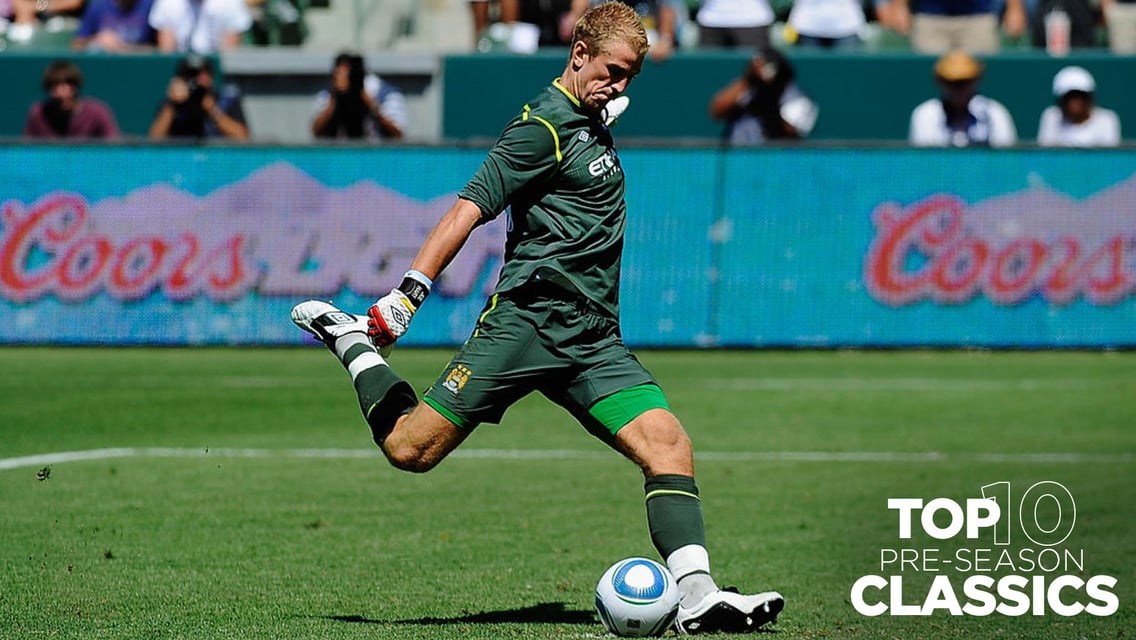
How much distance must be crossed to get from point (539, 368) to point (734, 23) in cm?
1486

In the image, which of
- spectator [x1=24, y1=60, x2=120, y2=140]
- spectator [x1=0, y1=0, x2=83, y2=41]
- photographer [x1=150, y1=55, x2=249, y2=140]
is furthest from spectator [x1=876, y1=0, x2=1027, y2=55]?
spectator [x1=0, y1=0, x2=83, y2=41]

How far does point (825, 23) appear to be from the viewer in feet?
69.2

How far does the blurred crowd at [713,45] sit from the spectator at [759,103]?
14 millimetres

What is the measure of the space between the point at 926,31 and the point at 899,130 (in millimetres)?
1161

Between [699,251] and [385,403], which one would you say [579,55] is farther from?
[699,251]

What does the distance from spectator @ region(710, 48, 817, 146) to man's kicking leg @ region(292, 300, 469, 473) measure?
472 inches

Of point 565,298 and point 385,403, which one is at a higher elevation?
point 565,298

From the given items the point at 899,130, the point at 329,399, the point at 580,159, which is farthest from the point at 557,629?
the point at 899,130

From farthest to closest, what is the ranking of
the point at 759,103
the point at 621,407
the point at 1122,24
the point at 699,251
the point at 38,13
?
1. the point at 38,13
2. the point at 1122,24
3. the point at 759,103
4. the point at 699,251
5. the point at 621,407

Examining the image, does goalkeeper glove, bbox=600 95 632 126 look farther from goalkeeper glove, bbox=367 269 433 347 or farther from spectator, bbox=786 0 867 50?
spectator, bbox=786 0 867 50

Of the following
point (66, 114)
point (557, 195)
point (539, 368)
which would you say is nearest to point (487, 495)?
point (539, 368)

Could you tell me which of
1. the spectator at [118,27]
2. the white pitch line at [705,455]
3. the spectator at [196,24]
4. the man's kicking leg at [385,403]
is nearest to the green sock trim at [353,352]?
the man's kicking leg at [385,403]

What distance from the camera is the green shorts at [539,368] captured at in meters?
6.50

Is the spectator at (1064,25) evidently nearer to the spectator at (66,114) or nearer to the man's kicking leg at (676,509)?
the spectator at (66,114)
